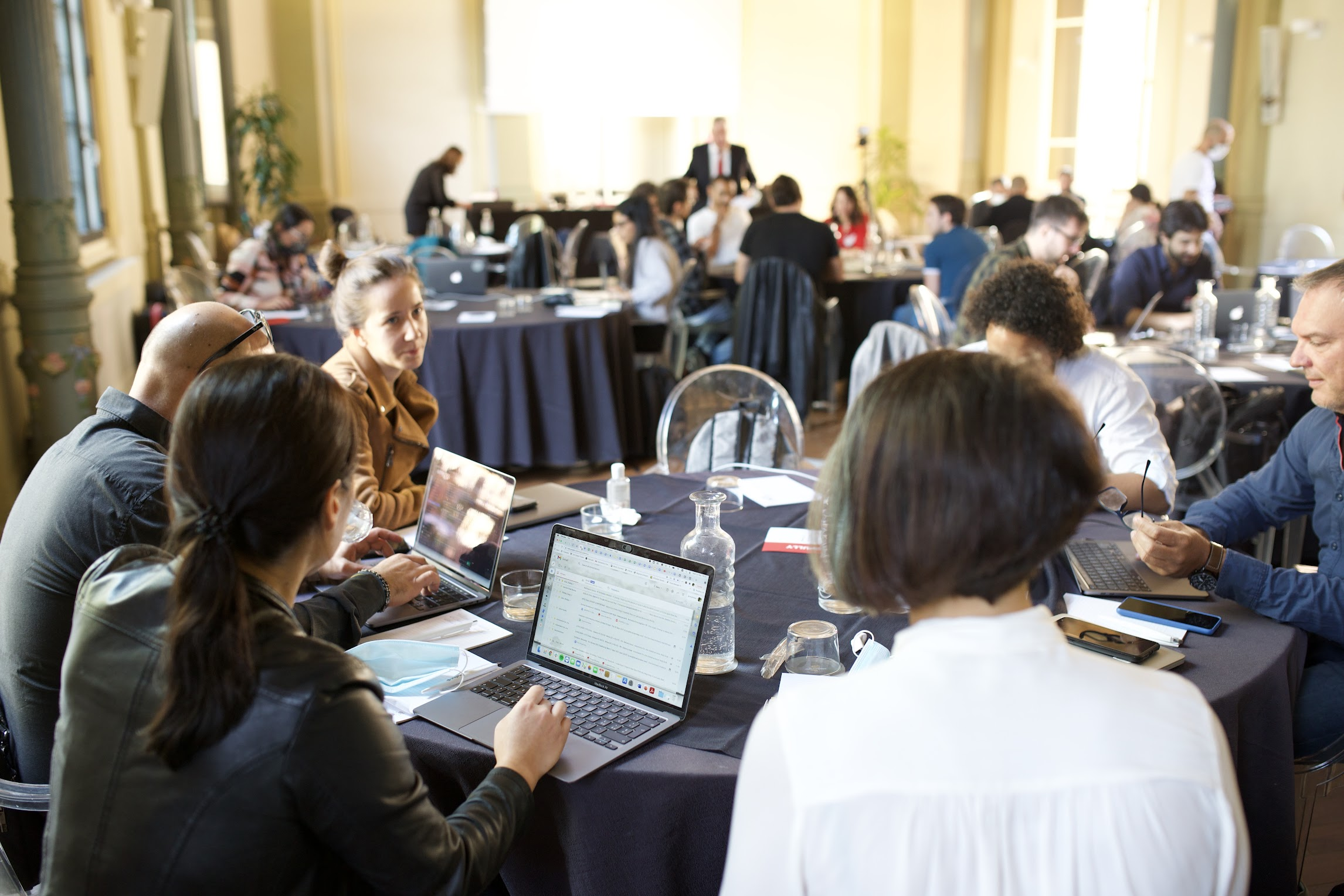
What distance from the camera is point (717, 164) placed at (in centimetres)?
969

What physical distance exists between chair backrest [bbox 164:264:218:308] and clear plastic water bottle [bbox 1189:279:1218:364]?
4.89 metres

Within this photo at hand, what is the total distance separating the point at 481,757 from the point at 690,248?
6.01m

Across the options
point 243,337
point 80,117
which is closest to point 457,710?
point 243,337

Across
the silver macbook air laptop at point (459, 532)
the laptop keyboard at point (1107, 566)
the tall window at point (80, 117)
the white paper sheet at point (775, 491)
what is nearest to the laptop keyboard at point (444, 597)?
the silver macbook air laptop at point (459, 532)

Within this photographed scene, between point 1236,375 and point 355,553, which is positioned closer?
point 355,553

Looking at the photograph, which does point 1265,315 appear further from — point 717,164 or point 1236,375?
point 717,164

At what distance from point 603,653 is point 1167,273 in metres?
4.32

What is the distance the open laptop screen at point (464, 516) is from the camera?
187 cm

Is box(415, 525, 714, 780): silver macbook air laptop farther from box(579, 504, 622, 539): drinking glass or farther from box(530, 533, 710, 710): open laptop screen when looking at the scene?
box(579, 504, 622, 539): drinking glass

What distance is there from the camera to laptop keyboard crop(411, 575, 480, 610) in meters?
1.82

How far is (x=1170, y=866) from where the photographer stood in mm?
837

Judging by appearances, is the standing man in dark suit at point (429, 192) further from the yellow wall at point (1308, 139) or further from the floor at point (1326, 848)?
the floor at point (1326, 848)

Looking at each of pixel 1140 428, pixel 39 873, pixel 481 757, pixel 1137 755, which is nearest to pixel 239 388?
pixel 481 757

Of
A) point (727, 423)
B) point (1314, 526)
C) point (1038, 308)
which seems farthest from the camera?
point (727, 423)
